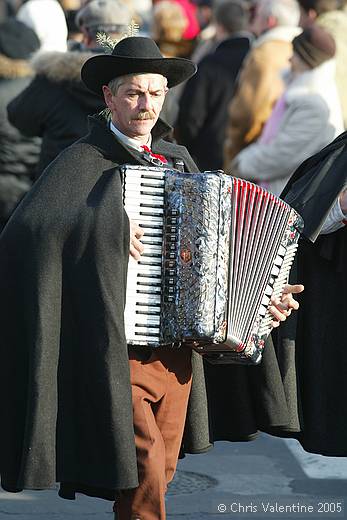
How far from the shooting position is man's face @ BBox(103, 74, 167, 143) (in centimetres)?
539

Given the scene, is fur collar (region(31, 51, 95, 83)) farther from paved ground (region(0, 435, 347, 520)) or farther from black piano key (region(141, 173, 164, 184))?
black piano key (region(141, 173, 164, 184))

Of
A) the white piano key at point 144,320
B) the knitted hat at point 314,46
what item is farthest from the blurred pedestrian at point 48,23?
the white piano key at point 144,320

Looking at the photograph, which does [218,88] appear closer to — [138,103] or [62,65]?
[62,65]

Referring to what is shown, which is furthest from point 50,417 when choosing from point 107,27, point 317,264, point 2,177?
point 2,177

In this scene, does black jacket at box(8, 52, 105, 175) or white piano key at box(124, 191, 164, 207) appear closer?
white piano key at box(124, 191, 164, 207)

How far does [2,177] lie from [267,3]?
250 centimetres

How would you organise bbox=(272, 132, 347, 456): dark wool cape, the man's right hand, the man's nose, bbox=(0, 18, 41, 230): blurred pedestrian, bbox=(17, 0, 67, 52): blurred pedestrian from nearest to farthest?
1. the man's right hand
2. the man's nose
3. bbox=(272, 132, 347, 456): dark wool cape
4. bbox=(0, 18, 41, 230): blurred pedestrian
5. bbox=(17, 0, 67, 52): blurred pedestrian

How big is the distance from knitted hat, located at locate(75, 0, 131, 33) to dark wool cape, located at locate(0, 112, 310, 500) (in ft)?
9.70

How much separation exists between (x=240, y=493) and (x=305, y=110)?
2925 mm

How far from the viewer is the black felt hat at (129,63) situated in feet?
17.8

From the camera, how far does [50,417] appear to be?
532 cm

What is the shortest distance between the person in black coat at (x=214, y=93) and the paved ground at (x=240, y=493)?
11.1ft

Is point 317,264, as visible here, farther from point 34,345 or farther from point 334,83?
point 334,83

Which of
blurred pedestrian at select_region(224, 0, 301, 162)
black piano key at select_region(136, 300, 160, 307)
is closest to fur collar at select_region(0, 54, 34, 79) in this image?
blurred pedestrian at select_region(224, 0, 301, 162)
